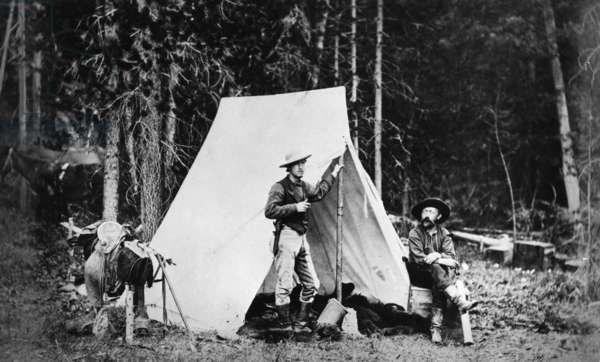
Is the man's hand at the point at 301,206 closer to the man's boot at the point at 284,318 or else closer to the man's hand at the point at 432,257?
the man's boot at the point at 284,318

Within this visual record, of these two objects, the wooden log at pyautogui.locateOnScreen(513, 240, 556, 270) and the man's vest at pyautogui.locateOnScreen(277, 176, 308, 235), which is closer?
the man's vest at pyautogui.locateOnScreen(277, 176, 308, 235)

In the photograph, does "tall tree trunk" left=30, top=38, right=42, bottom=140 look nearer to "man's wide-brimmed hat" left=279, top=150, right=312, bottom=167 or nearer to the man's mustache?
"man's wide-brimmed hat" left=279, top=150, right=312, bottom=167

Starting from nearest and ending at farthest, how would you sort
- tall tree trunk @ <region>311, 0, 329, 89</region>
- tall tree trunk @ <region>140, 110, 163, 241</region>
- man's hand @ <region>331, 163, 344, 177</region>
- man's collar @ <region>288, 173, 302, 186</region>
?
man's collar @ <region>288, 173, 302, 186</region> → man's hand @ <region>331, 163, 344, 177</region> → tall tree trunk @ <region>140, 110, 163, 241</region> → tall tree trunk @ <region>311, 0, 329, 89</region>

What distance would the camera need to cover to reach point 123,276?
5.96 meters

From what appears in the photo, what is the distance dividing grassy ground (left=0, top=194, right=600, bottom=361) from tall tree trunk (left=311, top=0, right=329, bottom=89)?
4.71 meters

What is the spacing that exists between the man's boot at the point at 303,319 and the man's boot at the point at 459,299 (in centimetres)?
136

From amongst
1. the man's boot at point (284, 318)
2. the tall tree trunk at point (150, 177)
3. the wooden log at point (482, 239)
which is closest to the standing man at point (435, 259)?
the man's boot at point (284, 318)

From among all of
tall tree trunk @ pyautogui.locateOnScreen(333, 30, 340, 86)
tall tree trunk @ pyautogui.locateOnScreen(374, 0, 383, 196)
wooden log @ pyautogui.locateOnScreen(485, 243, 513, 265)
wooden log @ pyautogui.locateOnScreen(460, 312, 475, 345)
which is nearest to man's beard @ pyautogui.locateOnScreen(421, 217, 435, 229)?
wooden log @ pyautogui.locateOnScreen(460, 312, 475, 345)

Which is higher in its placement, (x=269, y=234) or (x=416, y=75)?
(x=416, y=75)

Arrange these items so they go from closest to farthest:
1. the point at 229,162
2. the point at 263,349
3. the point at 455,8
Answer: the point at 263,349
the point at 229,162
the point at 455,8

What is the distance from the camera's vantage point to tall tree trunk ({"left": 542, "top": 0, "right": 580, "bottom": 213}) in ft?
41.4

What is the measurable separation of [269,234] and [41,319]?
8.86 ft

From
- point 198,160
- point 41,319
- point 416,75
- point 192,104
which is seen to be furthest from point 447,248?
point 416,75

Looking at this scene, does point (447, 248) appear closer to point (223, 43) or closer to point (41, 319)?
point (41, 319)
